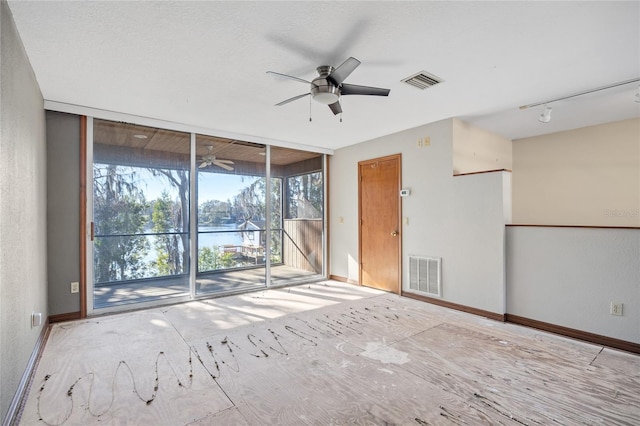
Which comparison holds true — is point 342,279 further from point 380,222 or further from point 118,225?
point 118,225

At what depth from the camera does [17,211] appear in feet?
7.13

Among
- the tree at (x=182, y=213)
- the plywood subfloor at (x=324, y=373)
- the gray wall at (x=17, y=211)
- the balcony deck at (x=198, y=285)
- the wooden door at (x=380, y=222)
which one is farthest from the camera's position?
the wooden door at (x=380, y=222)

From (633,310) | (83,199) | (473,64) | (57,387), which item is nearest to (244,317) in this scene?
(57,387)

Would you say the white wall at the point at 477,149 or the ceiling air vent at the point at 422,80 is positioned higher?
the ceiling air vent at the point at 422,80

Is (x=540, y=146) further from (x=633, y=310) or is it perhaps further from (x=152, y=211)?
(x=152, y=211)

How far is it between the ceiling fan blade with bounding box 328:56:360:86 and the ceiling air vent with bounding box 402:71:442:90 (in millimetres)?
814

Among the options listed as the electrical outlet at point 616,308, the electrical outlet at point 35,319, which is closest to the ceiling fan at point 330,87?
the electrical outlet at point 35,319

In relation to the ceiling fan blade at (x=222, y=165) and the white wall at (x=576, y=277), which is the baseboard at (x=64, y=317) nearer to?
the ceiling fan blade at (x=222, y=165)

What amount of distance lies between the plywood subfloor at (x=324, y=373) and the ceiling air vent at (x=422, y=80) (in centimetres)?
259

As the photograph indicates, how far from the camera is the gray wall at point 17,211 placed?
5.95ft

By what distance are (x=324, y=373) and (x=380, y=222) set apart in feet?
10.2

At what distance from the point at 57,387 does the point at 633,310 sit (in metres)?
5.00

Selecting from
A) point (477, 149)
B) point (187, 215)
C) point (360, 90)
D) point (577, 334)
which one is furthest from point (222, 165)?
point (577, 334)

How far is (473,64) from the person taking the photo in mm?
2678
